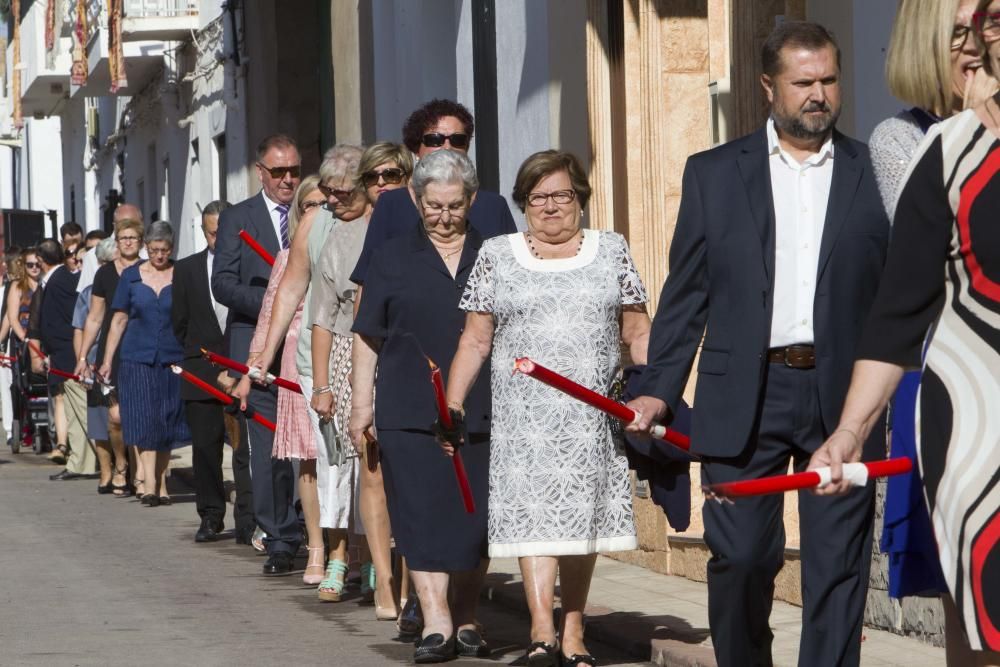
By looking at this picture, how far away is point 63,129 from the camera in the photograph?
1898 inches

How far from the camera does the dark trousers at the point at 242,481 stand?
1279 cm

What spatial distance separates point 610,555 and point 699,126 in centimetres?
232

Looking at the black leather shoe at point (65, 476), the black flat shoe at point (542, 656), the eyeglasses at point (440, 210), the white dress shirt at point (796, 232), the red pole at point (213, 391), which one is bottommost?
the black leather shoe at point (65, 476)

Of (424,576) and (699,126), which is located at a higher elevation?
(699,126)

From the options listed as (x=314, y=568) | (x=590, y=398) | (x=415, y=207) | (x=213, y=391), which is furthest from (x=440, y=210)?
(x=213, y=391)

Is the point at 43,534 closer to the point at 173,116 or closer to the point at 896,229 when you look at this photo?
the point at 896,229

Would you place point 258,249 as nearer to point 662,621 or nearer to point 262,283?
point 262,283

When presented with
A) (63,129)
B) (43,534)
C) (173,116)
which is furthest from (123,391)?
(63,129)

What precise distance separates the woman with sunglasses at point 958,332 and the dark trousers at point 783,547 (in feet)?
5.56

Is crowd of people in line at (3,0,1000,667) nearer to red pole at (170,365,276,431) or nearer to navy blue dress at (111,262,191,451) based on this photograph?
red pole at (170,365,276,431)

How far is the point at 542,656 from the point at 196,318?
258 inches

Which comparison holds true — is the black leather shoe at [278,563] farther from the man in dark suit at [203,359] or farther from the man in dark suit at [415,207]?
the man in dark suit at [415,207]

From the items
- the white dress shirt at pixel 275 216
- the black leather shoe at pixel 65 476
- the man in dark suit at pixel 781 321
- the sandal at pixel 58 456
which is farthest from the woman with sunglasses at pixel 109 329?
the man in dark suit at pixel 781 321

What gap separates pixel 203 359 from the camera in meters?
13.9
